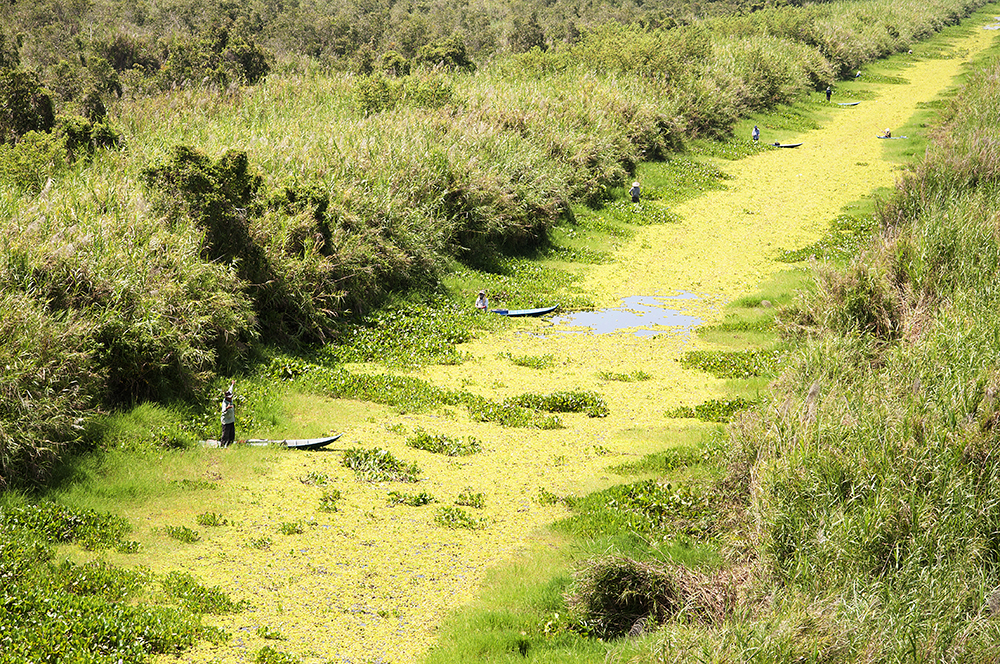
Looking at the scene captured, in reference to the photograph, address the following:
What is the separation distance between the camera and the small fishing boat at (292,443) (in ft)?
32.7

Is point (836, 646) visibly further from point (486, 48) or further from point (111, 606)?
A: point (486, 48)

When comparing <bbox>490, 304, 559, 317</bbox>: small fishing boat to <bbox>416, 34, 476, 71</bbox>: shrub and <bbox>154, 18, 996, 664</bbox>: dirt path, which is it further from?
<bbox>416, 34, 476, 71</bbox>: shrub

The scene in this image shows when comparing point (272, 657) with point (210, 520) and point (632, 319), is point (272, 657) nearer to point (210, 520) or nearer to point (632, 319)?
point (210, 520)

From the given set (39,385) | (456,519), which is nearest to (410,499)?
(456,519)

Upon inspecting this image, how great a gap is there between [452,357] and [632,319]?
372 cm

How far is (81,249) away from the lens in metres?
10.7

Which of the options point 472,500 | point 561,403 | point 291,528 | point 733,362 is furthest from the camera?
point 733,362

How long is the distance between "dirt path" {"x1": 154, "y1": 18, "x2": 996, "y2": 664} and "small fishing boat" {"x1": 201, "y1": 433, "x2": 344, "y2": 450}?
197 mm

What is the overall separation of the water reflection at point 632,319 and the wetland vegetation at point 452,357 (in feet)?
2.95

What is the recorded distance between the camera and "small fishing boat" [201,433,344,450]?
32.7 feet

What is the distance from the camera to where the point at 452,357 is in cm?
1326

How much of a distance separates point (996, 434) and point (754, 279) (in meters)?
10.9

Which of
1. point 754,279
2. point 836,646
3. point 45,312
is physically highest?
point 45,312

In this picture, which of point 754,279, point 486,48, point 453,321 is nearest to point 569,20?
point 486,48
